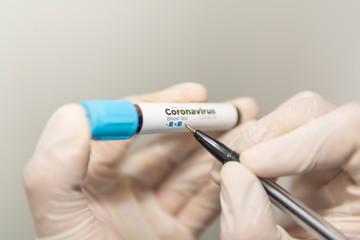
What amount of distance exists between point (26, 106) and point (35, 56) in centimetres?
11

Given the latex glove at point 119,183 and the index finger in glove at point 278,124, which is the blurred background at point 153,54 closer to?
the latex glove at point 119,183

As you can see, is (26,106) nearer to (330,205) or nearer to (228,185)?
(228,185)

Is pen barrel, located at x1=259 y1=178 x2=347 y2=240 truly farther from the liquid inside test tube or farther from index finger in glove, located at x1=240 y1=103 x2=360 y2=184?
the liquid inside test tube

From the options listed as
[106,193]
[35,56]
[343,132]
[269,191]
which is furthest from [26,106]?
[343,132]

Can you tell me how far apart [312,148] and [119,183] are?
0.40 m

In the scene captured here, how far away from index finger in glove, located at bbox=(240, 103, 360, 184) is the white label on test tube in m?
0.11

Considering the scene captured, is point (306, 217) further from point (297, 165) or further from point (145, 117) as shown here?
point (145, 117)

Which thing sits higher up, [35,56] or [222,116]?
[35,56]

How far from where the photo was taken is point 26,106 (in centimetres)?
62

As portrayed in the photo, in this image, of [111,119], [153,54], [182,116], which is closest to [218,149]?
[182,116]

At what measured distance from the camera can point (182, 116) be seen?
0.55m

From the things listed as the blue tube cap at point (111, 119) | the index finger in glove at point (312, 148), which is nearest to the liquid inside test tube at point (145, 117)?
the blue tube cap at point (111, 119)

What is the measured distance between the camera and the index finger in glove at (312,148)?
0.52 meters

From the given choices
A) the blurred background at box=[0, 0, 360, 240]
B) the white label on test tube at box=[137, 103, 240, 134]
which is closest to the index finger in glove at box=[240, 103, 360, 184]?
the white label on test tube at box=[137, 103, 240, 134]
